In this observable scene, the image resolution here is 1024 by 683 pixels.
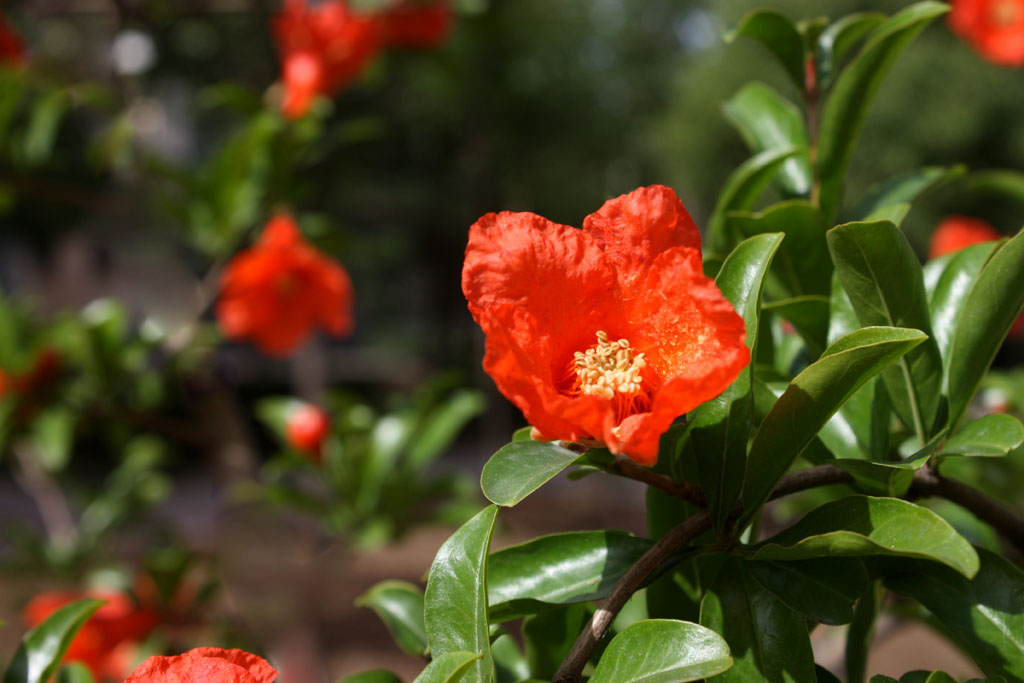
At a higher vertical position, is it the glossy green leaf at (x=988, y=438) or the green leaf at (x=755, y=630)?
the glossy green leaf at (x=988, y=438)

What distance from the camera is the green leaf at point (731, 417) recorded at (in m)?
0.43

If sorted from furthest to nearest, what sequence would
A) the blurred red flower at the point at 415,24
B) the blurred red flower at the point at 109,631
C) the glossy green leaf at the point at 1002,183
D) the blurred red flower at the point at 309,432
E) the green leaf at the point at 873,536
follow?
1. the blurred red flower at the point at 415,24
2. the blurred red flower at the point at 309,432
3. the blurred red flower at the point at 109,631
4. the glossy green leaf at the point at 1002,183
5. the green leaf at the point at 873,536

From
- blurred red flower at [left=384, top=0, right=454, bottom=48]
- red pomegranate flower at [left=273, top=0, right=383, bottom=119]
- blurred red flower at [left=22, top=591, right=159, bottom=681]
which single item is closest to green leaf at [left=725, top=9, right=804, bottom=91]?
red pomegranate flower at [left=273, top=0, right=383, bottom=119]

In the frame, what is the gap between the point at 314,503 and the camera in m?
1.47

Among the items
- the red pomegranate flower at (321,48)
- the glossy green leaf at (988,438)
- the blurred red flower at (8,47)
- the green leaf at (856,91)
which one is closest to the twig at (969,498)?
the glossy green leaf at (988,438)

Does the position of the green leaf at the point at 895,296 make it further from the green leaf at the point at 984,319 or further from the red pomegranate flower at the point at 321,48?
the red pomegranate flower at the point at 321,48

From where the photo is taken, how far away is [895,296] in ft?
1.48

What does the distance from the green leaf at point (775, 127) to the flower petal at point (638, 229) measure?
0.27 meters

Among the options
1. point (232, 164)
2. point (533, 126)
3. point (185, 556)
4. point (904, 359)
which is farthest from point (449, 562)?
point (533, 126)

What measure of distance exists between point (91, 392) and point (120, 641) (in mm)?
471

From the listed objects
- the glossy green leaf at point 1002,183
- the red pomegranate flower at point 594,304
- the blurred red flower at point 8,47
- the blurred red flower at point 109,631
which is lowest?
the blurred red flower at point 109,631

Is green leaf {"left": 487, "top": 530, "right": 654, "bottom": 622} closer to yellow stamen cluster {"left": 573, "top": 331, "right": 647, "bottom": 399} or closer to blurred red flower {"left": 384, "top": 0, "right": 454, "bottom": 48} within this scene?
yellow stamen cluster {"left": 573, "top": 331, "right": 647, "bottom": 399}

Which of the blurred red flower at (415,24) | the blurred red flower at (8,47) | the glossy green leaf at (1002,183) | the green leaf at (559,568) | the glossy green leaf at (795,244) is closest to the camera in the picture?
the green leaf at (559,568)

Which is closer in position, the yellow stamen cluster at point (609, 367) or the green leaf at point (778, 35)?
the yellow stamen cluster at point (609, 367)
